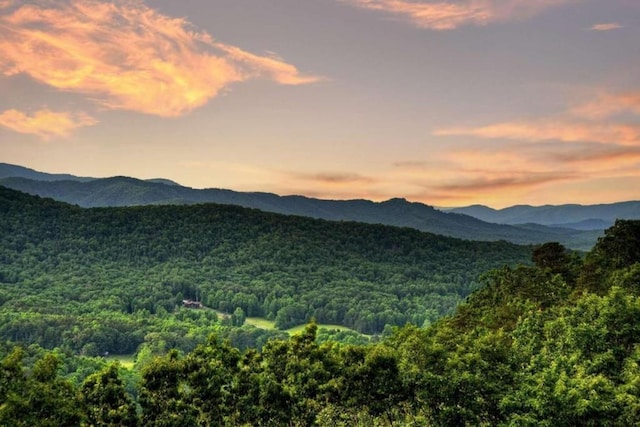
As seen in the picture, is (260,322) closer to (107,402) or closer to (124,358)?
(124,358)

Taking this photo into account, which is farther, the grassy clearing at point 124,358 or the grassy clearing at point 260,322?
the grassy clearing at point 260,322

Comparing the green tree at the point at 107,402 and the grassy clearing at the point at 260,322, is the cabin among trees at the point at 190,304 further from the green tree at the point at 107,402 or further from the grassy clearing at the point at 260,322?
the green tree at the point at 107,402

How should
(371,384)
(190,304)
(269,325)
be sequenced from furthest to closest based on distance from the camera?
(190,304) < (269,325) < (371,384)

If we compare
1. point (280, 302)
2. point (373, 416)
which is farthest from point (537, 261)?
point (280, 302)

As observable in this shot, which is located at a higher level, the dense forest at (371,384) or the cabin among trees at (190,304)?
the dense forest at (371,384)

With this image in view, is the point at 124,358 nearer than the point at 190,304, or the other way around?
the point at 124,358

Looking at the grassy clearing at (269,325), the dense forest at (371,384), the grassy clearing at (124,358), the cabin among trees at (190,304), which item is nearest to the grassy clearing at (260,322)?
the grassy clearing at (269,325)

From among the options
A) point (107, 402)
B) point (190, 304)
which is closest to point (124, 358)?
point (190, 304)

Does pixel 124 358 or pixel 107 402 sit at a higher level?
pixel 107 402

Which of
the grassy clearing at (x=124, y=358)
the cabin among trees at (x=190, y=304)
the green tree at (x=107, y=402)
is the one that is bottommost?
the grassy clearing at (x=124, y=358)

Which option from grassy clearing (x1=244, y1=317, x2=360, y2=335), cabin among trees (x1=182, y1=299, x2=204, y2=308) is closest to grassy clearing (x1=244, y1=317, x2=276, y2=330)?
grassy clearing (x1=244, y1=317, x2=360, y2=335)

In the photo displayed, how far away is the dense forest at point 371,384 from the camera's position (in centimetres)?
2103

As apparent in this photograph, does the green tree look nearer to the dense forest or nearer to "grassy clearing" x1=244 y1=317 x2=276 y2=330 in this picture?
the dense forest

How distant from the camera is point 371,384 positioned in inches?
1033
